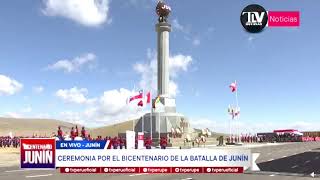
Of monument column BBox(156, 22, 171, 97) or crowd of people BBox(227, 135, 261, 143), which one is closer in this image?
monument column BBox(156, 22, 171, 97)

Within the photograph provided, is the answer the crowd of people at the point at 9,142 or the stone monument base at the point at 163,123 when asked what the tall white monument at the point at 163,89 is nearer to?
the stone monument base at the point at 163,123

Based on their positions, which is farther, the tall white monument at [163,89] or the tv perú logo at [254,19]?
the tall white monument at [163,89]

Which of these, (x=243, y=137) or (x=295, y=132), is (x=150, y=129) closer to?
(x=243, y=137)

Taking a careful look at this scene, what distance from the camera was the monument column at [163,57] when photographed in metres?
74.7

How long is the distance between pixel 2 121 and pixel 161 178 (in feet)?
581

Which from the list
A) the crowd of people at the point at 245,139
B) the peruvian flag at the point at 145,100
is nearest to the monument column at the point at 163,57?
the peruvian flag at the point at 145,100

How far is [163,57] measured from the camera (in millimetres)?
74688

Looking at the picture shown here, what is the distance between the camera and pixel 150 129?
74.8 m

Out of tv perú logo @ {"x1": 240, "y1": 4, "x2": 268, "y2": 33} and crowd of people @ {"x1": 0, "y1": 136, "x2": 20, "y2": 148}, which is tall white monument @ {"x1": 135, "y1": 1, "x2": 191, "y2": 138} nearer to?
crowd of people @ {"x1": 0, "y1": 136, "x2": 20, "y2": 148}

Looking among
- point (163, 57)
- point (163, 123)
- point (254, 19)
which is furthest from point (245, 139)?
point (254, 19)

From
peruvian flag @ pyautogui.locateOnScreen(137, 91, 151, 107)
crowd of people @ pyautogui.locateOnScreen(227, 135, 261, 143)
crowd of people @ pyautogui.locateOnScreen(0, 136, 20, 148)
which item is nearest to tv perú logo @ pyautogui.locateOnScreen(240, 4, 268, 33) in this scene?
peruvian flag @ pyautogui.locateOnScreen(137, 91, 151, 107)

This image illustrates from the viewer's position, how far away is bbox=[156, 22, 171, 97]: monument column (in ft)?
245

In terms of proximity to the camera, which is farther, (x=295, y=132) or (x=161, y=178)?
(x=295, y=132)

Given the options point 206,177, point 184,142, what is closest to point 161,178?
point 206,177
